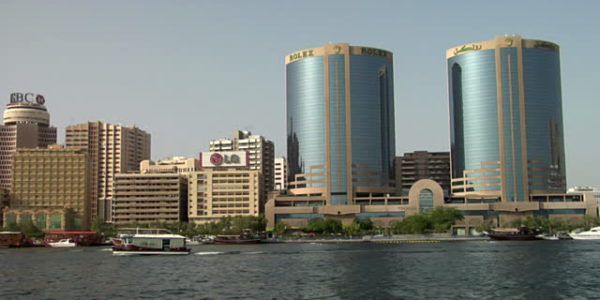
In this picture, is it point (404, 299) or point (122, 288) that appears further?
point (122, 288)

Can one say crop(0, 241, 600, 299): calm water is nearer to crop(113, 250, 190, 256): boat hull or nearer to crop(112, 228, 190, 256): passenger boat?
crop(113, 250, 190, 256): boat hull

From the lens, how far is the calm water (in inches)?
3477

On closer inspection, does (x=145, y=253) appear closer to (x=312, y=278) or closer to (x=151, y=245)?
(x=151, y=245)

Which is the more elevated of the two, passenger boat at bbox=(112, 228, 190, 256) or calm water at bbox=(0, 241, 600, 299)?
passenger boat at bbox=(112, 228, 190, 256)

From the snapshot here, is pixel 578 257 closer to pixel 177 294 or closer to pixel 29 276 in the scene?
pixel 177 294

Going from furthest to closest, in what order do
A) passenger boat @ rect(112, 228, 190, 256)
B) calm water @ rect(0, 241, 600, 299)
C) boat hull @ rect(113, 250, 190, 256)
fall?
passenger boat @ rect(112, 228, 190, 256) → boat hull @ rect(113, 250, 190, 256) → calm water @ rect(0, 241, 600, 299)

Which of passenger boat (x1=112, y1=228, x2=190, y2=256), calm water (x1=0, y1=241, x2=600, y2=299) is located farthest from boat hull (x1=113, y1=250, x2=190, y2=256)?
calm water (x1=0, y1=241, x2=600, y2=299)

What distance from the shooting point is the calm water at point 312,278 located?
88.3 m

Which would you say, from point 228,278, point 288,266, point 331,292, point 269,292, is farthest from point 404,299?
point 288,266

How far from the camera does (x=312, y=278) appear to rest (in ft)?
351

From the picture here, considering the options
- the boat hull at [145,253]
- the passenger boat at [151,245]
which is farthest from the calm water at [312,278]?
the passenger boat at [151,245]

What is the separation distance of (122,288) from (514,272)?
57098 millimetres

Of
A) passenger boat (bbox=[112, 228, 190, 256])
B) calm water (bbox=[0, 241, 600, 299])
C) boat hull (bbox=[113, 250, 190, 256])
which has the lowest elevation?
calm water (bbox=[0, 241, 600, 299])

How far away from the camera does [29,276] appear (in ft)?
370
